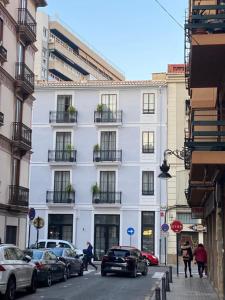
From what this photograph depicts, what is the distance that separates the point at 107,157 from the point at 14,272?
3035 centimetres

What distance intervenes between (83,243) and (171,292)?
2746 centimetres

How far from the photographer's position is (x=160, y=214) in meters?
45.4

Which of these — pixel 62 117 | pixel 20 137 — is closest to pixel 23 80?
pixel 20 137

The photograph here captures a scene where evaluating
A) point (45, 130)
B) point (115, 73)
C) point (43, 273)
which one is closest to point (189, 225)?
point (45, 130)

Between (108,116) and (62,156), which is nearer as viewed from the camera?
(62,156)

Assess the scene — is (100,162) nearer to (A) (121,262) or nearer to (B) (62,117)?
(B) (62,117)

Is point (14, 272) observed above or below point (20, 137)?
below

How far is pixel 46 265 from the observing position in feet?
69.9

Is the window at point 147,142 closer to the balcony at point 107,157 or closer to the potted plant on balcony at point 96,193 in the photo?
the balcony at point 107,157

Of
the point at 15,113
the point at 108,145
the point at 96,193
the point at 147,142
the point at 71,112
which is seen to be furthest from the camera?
the point at 71,112

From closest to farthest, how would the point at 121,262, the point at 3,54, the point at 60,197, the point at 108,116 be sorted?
the point at 121,262
the point at 3,54
the point at 60,197
the point at 108,116

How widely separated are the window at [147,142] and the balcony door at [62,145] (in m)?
6.35

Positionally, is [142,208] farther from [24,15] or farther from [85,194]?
[24,15]

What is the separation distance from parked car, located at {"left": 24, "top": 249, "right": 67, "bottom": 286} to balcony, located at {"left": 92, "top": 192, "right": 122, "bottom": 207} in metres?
22.6
